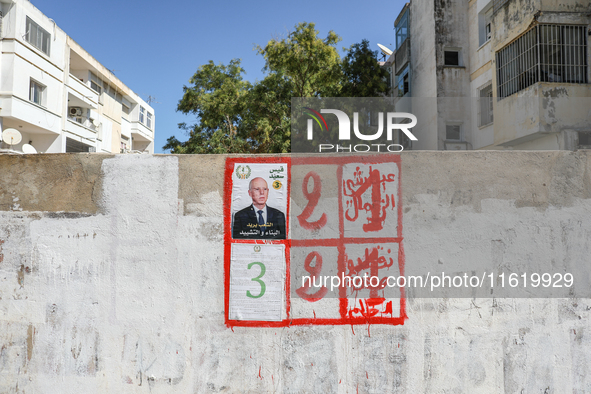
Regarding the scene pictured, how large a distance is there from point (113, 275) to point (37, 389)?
1019mm

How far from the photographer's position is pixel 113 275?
113 inches

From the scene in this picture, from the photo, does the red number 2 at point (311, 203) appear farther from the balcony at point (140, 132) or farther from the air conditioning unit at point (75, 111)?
the balcony at point (140, 132)

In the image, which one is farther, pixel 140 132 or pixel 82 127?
pixel 140 132

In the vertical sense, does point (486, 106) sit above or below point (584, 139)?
above

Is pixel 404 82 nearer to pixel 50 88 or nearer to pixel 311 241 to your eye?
pixel 50 88

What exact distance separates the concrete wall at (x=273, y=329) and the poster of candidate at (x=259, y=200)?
17 cm

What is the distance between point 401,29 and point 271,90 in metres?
7.87

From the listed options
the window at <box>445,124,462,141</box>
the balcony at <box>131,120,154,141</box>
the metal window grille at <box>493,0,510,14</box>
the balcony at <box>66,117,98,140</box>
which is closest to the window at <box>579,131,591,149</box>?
the metal window grille at <box>493,0,510,14</box>

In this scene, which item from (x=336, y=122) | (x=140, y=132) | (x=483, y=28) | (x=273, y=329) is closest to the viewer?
(x=273, y=329)

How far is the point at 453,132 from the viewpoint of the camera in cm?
1544

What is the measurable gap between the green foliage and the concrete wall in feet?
47.2

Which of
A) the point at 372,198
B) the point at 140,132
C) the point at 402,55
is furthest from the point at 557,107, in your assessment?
the point at 140,132

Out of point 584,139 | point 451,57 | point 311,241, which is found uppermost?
point 451,57

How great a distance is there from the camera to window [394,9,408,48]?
19381 mm
